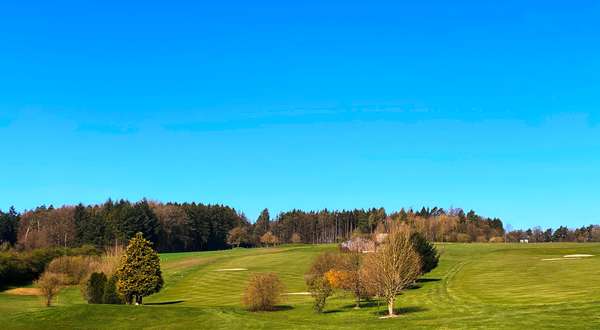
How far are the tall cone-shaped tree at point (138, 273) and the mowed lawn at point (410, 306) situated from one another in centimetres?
536

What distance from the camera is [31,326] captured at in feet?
148

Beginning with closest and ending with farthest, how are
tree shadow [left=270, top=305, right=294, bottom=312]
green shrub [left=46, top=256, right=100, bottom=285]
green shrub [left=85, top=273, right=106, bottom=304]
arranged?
tree shadow [left=270, top=305, right=294, bottom=312], green shrub [left=85, top=273, right=106, bottom=304], green shrub [left=46, top=256, right=100, bottom=285]

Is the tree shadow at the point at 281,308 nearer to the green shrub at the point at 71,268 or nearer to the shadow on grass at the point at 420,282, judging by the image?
the shadow on grass at the point at 420,282

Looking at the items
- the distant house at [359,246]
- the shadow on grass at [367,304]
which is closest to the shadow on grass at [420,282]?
the distant house at [359,246]

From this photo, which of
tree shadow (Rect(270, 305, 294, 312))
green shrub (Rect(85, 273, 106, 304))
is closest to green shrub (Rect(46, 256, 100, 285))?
green shrub (Rect(85, 273, 106, 304))

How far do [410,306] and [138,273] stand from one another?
30.2 meters

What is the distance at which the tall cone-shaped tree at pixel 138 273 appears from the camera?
6391 cm

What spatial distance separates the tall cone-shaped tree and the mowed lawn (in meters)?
5.36

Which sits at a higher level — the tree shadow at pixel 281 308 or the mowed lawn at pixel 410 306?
the mowed lawn at pixel 410 306

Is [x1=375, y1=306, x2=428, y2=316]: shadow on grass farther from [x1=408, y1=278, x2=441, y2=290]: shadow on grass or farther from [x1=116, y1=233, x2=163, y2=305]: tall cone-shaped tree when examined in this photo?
[x1=116, y1=233, x2=163, y2=305]: tall cone-shaped tree

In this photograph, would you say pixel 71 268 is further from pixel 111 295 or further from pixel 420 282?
pixel 420 282

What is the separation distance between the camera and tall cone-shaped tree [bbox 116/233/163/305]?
210 ft

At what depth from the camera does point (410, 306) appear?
5350 cm

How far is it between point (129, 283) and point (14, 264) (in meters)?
54.7
